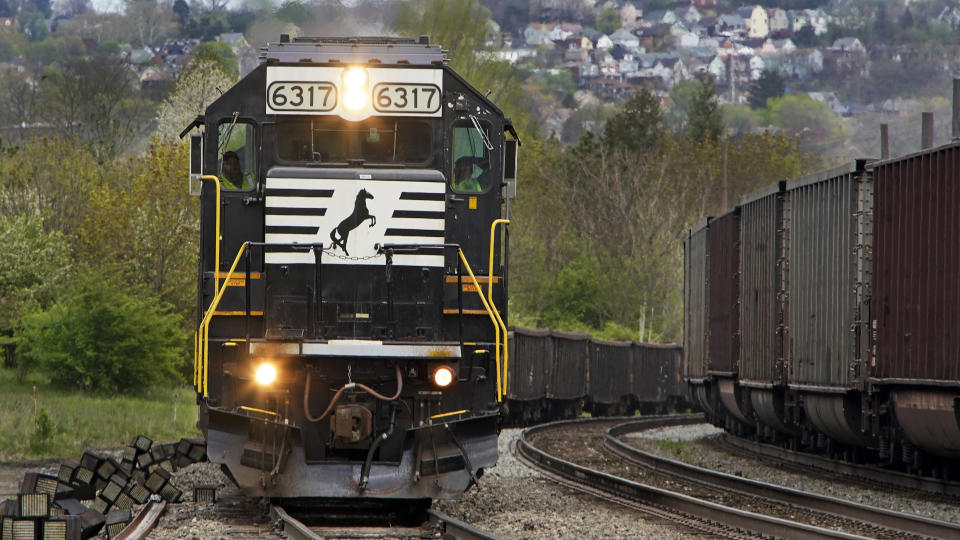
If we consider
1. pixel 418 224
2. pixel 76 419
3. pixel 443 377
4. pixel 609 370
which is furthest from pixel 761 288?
pixel 609 370

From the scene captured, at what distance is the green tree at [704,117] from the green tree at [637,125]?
18.5 feet

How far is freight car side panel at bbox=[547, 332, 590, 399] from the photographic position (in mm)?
32219

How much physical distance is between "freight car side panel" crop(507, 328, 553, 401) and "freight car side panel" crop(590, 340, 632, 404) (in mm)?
3985

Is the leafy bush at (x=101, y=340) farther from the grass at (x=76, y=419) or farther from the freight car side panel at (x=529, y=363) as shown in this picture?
the freight car side panel at (x=529, y=363)

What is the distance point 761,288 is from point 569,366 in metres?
14.2

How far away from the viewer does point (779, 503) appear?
12992 millimetres

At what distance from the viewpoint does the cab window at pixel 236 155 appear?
1154cm

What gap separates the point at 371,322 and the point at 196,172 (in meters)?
2.02

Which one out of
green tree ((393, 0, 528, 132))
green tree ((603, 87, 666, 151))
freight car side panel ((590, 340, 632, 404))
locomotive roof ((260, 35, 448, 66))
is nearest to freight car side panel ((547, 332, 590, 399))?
freight car side panel ((590, 340, 632, 404))

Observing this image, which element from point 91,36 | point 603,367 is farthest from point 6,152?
point 91,36

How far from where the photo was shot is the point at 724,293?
22.7 m

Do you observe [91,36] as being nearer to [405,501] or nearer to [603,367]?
[603,367]

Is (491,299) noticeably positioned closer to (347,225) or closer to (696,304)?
(347,225)

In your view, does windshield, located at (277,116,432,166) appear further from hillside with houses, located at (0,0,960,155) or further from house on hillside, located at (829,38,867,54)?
house on hillside, located at (829,38,867,54)
